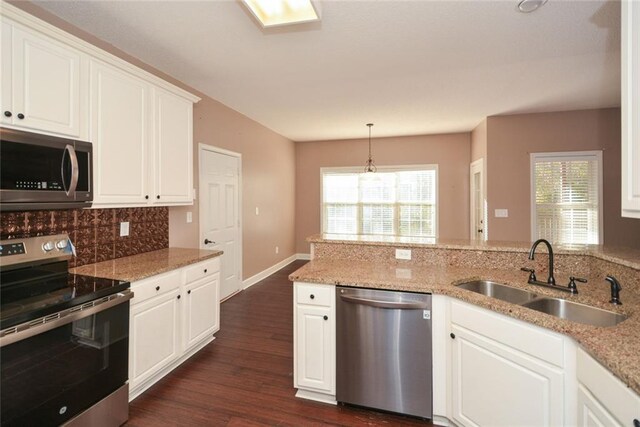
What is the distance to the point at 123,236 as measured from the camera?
2.67 m

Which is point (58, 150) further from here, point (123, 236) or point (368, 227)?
point (368, 227)

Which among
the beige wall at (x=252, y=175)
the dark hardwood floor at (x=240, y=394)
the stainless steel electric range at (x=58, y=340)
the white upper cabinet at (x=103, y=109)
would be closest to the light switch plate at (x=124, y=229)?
the white upper cabinet at (x=103, y=109)

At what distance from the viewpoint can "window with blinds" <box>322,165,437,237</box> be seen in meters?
6.30

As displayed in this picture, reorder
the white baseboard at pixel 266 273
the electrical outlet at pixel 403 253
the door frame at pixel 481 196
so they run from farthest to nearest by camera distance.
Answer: the door frame at pixel 481 196 < the white baseboard at pixel 266 273 < the electrical outlet at pixel 403 253

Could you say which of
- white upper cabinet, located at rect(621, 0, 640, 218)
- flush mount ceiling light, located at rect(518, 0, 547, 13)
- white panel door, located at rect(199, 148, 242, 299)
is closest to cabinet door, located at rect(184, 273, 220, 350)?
white panel door, located at rect(199, 148, 242, 299)

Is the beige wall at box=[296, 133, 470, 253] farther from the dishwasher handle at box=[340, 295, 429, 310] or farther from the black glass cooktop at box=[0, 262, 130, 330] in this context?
the black glass cooktop at box=[0, 262, 130, 330]

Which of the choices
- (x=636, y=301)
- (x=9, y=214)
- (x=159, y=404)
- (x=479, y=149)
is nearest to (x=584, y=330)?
(x=636, y=301)

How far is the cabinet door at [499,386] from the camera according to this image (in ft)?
4.37

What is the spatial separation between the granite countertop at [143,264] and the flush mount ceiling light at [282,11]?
185 centimetres

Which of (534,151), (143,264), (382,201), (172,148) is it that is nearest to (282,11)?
(172,148)

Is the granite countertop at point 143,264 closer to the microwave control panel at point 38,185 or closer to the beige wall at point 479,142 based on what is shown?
the microwave control panel at point 38,185

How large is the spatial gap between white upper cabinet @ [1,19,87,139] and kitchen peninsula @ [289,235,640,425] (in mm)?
1781

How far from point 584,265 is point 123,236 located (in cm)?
359

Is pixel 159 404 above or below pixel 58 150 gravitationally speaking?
below
